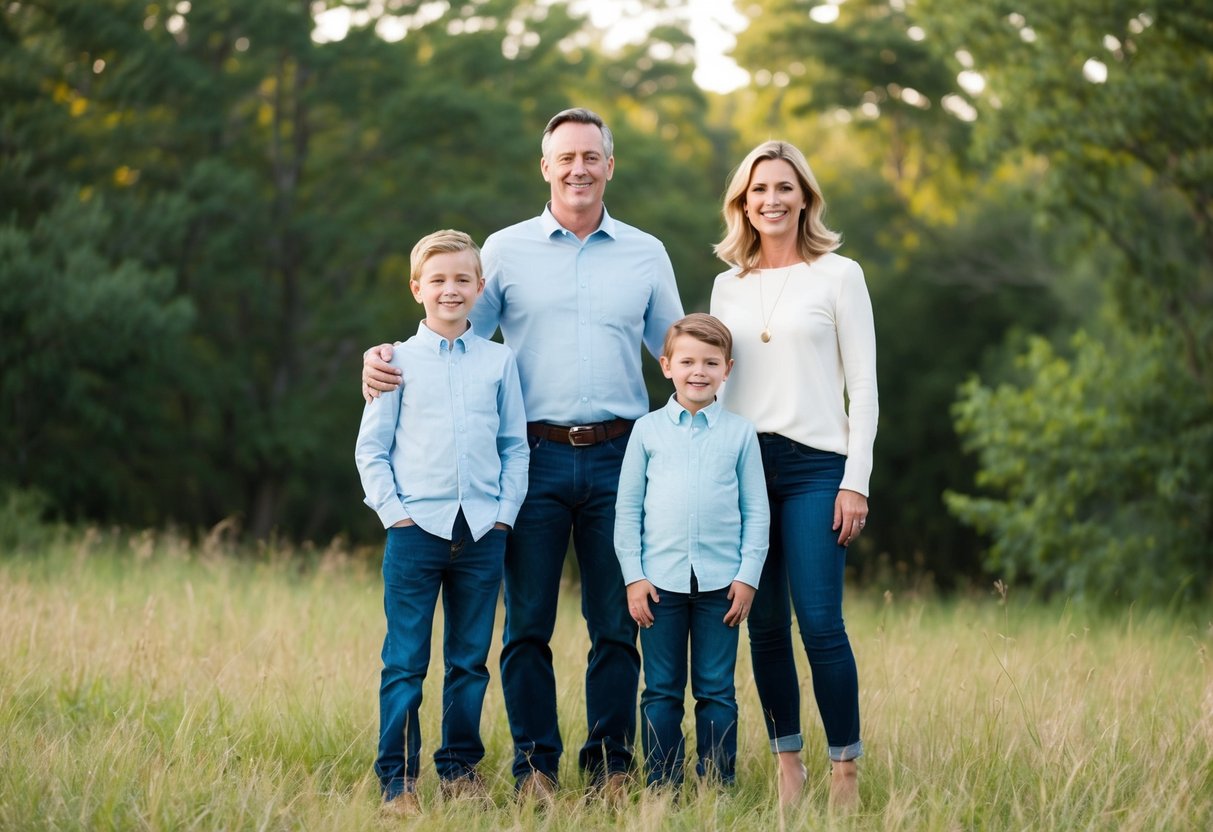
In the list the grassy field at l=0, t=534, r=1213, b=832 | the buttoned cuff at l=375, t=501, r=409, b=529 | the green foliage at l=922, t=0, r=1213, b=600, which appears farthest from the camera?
the green foliage at l=922, t=0, r=1213, b=600

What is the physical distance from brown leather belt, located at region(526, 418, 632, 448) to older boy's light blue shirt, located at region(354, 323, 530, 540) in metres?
0.12

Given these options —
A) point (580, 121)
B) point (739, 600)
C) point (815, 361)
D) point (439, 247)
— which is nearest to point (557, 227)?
point (580, 121)

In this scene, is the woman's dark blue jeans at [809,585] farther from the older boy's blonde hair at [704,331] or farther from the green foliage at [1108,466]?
the green foliage at [1108,466]

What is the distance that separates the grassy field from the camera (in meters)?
3.46

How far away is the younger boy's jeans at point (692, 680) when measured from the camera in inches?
149

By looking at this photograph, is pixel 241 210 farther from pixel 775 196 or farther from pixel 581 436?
pixel 775 196

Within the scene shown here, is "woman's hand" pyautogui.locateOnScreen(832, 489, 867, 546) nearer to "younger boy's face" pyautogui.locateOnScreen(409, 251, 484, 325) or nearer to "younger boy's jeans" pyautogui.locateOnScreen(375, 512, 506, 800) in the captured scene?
"younger boy's jeans" pyautogui.locateOnScreen(375, 512, 506, 800)

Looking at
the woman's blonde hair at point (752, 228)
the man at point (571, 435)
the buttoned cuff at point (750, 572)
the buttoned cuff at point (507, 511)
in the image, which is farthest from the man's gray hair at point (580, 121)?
Result: the buttoned cuff at point (750, 572)

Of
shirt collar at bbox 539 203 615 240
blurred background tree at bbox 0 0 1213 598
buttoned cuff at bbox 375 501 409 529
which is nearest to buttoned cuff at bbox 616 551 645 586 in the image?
buttoned cuff at bbox 375 501 409 529

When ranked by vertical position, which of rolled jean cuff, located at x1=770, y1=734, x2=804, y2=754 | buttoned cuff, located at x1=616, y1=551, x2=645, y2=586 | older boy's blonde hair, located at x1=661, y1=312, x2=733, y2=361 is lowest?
rolled jean cuff, located at x1=770, y1=734, x2=804, y2=754

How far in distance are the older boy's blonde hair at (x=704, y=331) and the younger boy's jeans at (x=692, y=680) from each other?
2.47 ft

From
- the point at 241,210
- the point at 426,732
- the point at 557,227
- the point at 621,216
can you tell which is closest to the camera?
the point at 557,227

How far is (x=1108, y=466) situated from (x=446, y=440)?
29.4ft

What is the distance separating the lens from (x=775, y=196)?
12.7ft
